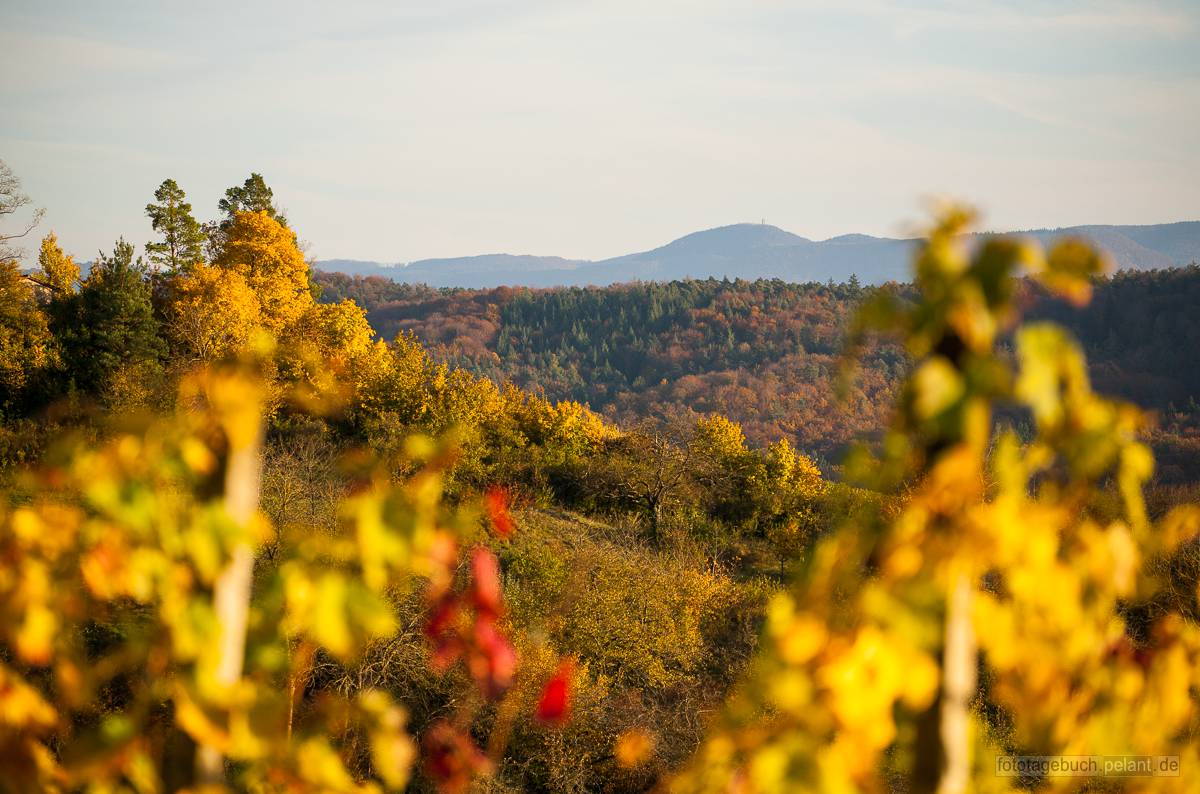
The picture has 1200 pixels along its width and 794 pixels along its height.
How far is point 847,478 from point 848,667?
1.13ft

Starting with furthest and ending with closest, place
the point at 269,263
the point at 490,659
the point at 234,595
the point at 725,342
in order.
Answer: the point at 725,342
the point at 269,263
the point at 490,659
the point at 234,595

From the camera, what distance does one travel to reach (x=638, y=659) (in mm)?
19531

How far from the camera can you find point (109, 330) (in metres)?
25.1

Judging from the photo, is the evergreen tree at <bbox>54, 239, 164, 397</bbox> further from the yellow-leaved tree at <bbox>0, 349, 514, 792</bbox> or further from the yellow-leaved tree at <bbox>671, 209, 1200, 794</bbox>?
the yellow-leaved tree at <bbox>671, 209, 1200, 794</bbox>

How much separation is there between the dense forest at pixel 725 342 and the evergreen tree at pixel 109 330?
6302 centimetres

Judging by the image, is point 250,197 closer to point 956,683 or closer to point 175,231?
point 175,231

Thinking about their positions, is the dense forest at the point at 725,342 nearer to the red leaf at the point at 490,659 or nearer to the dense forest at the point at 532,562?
the dense forest at the point at 532,562

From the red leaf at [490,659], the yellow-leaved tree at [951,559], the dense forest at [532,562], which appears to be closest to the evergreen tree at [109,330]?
the dense forest at [532,562]

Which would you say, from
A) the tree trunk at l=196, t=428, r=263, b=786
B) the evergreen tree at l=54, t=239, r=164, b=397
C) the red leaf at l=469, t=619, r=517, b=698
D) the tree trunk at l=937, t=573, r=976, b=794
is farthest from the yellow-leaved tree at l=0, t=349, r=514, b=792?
the evergreen tree at l=54, t=239, r=164, b=397

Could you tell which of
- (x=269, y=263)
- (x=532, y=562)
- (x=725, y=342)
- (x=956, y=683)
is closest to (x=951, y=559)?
(x=956, y=683)

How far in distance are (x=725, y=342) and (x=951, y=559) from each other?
120 metres

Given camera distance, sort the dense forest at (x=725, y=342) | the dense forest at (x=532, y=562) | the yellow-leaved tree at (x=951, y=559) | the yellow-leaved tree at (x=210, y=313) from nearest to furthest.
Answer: the yellow-leaved tree at (x=951, y=559), the dense forest at (x=532, y=562), the yellow-leaved tree at (x=210, y=313), the dense forest at (x=725, y=342)

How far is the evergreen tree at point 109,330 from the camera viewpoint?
25016 millimetres

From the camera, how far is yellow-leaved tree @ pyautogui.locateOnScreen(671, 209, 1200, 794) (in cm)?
137
